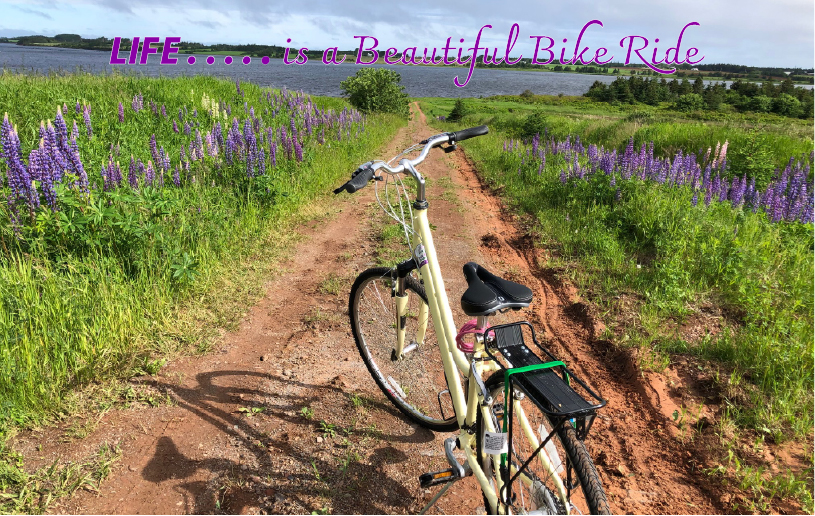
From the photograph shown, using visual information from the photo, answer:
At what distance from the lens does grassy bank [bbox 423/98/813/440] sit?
12.3ft

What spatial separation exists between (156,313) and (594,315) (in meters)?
4.41

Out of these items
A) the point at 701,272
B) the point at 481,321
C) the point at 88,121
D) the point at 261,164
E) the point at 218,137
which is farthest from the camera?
the point at 218,137

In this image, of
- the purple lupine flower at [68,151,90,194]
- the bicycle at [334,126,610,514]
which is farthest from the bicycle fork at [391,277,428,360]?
the purple lupine flower at [68,151,90,194]

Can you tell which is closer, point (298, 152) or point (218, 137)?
point (218, 137)

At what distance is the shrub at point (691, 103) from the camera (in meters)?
44.5

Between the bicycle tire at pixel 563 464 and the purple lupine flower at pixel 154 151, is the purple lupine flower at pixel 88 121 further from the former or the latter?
the bicycle tire at pixel 563 464

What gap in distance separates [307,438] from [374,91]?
28.0 metres

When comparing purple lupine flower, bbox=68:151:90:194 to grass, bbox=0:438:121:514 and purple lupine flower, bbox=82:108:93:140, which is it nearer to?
purple lupine flower, bbox=82:108:93:140

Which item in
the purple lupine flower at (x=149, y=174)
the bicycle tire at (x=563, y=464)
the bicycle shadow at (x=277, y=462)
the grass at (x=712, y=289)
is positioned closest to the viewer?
the bicycle tire at (x=563, y=464)

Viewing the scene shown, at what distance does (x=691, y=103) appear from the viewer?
45062mm

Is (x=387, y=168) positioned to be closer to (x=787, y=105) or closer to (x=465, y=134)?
(x=465, y=134)

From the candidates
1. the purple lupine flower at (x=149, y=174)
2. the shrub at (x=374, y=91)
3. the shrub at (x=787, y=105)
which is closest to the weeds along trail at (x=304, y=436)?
the purple lupine flower at (x=149, y=174)

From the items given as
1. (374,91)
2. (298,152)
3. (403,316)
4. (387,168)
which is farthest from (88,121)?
(374,91)

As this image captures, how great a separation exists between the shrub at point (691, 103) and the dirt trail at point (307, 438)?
48.8m
